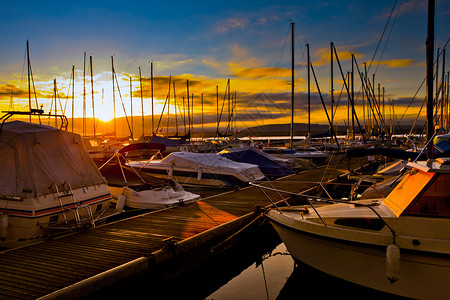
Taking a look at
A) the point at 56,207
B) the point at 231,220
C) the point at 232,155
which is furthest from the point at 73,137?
the point at 232,155

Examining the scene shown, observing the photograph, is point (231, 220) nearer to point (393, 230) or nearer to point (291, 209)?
point (291, 209)

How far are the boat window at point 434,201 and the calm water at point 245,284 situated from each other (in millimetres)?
1705

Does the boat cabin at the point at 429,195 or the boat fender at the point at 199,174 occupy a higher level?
the boat cabin at the point at 429,195

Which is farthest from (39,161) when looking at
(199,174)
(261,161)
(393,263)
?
(261,161)

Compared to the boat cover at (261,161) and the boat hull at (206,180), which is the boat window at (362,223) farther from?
the boat cover at (261,161)

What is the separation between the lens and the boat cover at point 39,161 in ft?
28.6

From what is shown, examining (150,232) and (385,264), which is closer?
(385,264)

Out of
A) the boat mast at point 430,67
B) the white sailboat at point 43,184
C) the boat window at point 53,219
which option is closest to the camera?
the white sailboat at point 43,184

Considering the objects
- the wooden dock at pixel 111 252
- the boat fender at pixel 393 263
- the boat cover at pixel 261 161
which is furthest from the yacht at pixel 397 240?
the boat cover at pixel 261 161

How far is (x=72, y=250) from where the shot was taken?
752 centimetres

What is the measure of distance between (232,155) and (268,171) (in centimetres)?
259

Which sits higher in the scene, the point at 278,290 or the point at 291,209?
the point at 291,209

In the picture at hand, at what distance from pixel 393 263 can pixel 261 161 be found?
17.0 m

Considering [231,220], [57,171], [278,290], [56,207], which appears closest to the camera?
[278,290]
